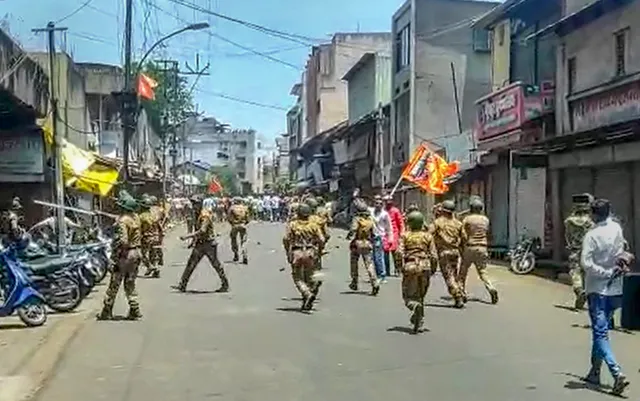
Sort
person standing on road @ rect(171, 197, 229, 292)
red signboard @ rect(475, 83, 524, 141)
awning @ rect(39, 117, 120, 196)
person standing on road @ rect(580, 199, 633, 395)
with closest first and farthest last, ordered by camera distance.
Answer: person standing on road @ rect(580, 199, 633, 395), person standing on road @ rect(171, 197, 229, 292), awning @ rect(39, 117, 120, 196), red signboard @ rect(475, 83, 524, 141)

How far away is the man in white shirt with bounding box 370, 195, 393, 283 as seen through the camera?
2077 centimetres

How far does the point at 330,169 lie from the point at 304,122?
27781 millimetres

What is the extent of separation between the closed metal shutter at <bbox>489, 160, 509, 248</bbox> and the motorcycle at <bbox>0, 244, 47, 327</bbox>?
1845 cm

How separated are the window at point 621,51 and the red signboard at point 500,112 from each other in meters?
4.64

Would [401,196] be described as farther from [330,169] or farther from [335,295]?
[335,295]

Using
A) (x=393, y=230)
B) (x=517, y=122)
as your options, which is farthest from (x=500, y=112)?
(x=393, y=230)

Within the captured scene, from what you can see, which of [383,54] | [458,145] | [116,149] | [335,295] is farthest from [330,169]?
[335,295]

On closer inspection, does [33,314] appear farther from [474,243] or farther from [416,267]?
[474,243]

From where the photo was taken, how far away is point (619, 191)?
2189 centimetres

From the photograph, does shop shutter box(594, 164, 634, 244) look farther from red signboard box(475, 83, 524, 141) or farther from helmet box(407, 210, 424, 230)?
helmet box(407, 210, 424, 230)

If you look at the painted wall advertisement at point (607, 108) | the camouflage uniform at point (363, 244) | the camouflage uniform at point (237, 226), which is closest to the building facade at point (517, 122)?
the painted wall advertisement at point (607, 108)

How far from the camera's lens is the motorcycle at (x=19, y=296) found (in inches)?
559

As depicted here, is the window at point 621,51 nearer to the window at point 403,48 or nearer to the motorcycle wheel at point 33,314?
the motorcycle wheel at point 33,314

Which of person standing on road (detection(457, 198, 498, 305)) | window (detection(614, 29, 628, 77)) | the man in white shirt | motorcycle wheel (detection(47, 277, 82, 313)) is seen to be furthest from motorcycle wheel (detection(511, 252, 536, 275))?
motorcycle wheel (detection(47, 277, 82, 313))
